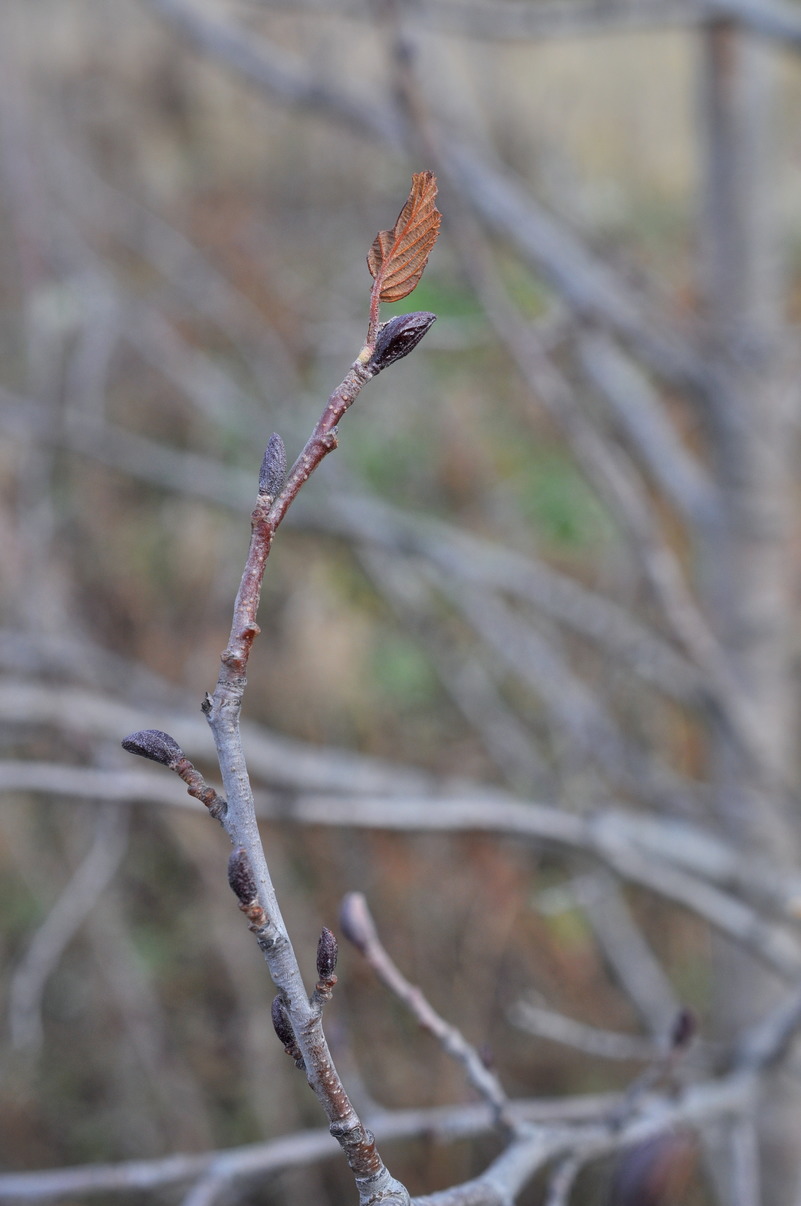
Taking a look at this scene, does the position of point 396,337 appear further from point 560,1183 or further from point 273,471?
point 560,1183

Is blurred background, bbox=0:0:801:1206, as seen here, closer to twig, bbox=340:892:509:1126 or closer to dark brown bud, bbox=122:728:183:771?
twig, bbox=340:892:509:1126

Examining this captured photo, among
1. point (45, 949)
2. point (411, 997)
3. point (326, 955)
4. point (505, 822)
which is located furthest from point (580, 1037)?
point (326, 955)

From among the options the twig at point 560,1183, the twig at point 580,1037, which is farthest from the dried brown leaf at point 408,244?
the twig at point 580,1037

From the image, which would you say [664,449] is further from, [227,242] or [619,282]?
[227,242]

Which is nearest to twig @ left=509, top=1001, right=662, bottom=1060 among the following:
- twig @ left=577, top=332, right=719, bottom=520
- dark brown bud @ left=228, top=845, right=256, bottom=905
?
dark brown bud @ left=228, top=845, right=256, bottom=905

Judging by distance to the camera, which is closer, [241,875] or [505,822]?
[241,875]

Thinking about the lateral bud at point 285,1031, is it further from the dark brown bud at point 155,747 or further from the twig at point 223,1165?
the twig at point 223,1165
